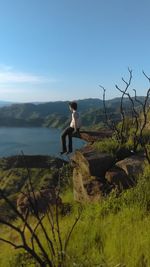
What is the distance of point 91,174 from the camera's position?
1177 centimetres

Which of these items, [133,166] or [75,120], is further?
[75,120]

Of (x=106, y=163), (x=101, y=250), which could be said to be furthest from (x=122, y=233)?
(x=106, y=163)

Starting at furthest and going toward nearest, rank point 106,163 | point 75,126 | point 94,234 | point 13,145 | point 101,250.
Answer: point 13,145 < point 75,126 < point 106,163 < point 94,234 < point 101,250

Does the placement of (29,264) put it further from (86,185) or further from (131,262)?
(86,185)

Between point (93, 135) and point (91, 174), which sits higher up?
point (93, 135)

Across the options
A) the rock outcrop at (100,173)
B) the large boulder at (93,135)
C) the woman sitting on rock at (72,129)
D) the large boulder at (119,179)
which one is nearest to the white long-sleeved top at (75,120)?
the woman sitting on rock at (72,129)

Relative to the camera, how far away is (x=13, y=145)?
143125 mm

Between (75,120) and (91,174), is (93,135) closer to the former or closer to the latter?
(75,120)

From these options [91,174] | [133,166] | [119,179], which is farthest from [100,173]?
[133,166]

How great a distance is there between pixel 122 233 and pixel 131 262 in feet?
3.19

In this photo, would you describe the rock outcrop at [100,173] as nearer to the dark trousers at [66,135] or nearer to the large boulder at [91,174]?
the large boulder at [91,174]

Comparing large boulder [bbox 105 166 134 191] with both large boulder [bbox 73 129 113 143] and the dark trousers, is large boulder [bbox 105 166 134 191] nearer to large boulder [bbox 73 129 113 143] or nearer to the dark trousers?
large boulder [bbox 73 129 113 143]

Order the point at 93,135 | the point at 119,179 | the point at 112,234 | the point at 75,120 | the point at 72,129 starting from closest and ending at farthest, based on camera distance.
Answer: the point at 112,234, the point at 119,179, the point at 93,135, the point at 75,120, the point at 72,129

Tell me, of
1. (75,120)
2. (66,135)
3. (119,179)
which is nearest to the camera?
(119,179)
